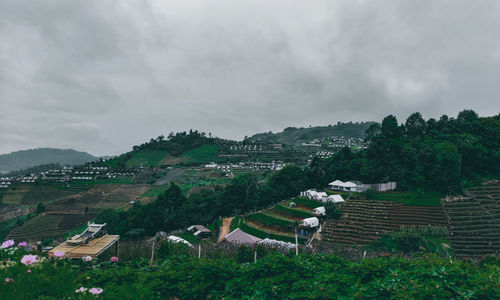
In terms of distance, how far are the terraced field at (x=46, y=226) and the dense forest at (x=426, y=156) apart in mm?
38001

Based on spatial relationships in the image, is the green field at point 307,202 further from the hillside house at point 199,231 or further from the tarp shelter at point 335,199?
the hillside house at point 199,231

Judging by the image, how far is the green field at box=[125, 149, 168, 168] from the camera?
82794 millimetres

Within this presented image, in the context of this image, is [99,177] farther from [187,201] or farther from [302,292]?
[302,292]

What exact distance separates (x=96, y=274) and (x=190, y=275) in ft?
4.70

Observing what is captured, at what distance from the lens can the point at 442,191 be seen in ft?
88.8

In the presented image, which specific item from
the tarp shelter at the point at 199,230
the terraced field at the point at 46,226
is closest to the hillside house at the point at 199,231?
the tarp shelter at the point at 199,230

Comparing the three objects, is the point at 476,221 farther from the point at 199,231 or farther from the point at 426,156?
the point at 199,231

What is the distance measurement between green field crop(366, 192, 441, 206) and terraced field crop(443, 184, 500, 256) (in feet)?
3.25

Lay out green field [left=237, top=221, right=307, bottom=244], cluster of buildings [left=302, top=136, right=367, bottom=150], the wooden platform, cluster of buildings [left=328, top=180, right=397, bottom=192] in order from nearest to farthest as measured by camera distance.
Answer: the wooden platform
green field [left=237, top=221, right=307, bottom=244]
cluster of buildings [left=328, top=180, right=397, bottom=192]
cluster of buildings [left=302, top=136, right=367, bottom=150]

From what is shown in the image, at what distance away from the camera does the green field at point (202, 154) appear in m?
83.7

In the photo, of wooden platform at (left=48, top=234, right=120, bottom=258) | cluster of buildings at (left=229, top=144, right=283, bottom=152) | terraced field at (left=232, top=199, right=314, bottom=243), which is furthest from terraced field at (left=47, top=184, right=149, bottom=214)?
wooden platform at (left=48, top=234, right=120, bottom=258)

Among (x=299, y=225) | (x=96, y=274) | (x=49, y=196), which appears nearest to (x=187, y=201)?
(x=299, y=225)

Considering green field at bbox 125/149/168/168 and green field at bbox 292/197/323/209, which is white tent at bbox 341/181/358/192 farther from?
green field at bbox 125/149/168/168

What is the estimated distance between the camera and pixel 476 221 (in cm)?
2222
